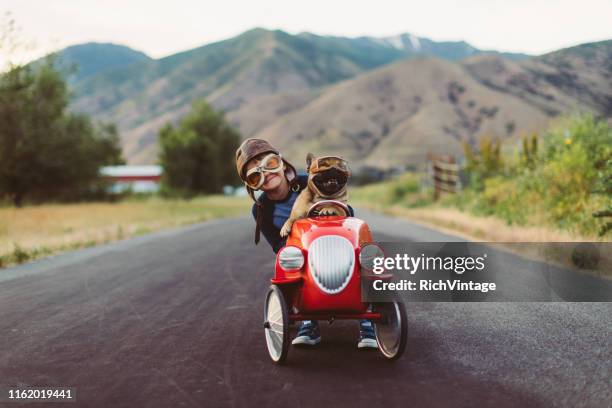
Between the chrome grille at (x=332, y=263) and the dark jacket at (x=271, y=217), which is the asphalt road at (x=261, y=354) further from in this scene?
the dark jacket at (x=271, y=217)

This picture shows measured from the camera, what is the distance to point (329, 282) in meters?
4.90

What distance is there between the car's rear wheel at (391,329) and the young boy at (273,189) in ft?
0.84

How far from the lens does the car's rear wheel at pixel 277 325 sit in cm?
487

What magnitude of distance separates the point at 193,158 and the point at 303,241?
64.8 m

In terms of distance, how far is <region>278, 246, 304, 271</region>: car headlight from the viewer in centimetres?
497

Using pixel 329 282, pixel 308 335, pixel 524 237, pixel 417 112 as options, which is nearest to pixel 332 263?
pixel 329 282

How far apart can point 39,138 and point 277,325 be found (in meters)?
29.7

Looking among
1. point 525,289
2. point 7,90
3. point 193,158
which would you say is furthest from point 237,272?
point 193,158

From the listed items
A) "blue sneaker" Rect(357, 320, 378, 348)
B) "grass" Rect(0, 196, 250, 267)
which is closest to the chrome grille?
Answer: "blue sneaker" Rect(357, 320, 378, 348)

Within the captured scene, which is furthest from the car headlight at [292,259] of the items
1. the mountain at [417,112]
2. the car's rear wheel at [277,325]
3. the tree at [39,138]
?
the mountain at [417,112]

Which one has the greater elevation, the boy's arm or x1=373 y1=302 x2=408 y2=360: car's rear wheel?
the boy's arm

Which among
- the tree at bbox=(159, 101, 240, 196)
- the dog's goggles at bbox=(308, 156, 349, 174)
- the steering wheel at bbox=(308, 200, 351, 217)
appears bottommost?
the tree at bbox=(159, 101, 240, 196)

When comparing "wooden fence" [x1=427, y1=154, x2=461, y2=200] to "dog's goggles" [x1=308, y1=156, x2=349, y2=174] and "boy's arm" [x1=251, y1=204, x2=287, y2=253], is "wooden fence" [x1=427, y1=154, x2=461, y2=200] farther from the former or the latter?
"dog's goggles" [x1=308, y1=156, x2=349, y2=174]

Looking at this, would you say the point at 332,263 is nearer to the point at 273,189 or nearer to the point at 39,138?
the point at 273,189
